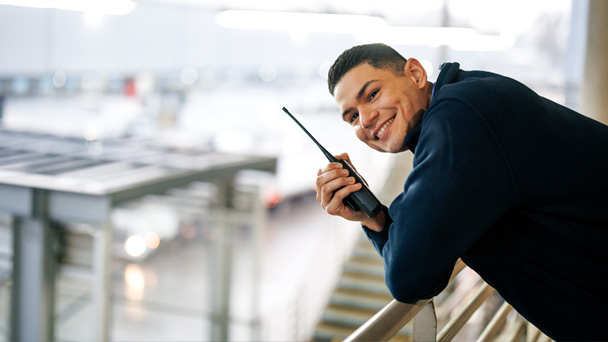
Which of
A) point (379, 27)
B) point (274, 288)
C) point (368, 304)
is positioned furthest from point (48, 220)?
point (274, 288)

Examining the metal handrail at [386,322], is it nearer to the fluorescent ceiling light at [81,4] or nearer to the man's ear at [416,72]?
the man's ear at [416,72]

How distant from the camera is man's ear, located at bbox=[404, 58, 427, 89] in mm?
1336

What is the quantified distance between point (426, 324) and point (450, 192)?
394 mm

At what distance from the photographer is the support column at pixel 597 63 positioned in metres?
3.67

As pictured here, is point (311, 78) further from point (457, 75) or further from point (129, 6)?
point (457, 75)

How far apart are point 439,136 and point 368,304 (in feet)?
24.5

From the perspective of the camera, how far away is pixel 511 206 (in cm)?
108

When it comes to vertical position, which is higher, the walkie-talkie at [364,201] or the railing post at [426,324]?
the walkie-talkie at [364,201]

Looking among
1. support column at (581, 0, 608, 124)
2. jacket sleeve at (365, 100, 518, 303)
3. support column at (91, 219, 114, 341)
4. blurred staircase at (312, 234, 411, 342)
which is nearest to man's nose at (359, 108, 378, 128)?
jacket sleeve at (365, 100, 518, 303)

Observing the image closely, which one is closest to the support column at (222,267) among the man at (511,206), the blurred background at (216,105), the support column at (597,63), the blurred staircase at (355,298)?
the blurred background at (216,105)

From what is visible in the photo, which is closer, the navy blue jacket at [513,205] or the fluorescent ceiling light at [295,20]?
the navy blue jacket at [513,205]

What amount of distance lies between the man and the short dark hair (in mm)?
184

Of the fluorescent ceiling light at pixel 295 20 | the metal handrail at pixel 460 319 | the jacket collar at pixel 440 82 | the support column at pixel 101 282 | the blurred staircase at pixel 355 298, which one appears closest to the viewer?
the jacket collar at pixel 440 82

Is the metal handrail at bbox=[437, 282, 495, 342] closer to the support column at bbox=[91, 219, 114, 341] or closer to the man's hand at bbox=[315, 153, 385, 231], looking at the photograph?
the man's hand at bbox=[315, 153, 385, 231]
